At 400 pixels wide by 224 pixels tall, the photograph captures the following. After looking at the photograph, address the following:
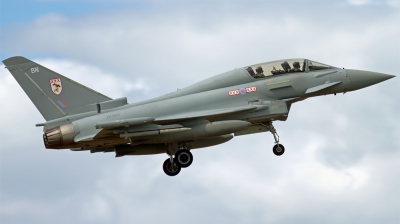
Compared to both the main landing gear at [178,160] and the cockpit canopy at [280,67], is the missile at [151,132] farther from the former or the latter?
the cockpit canopy at [280,67]

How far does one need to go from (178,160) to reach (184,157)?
0.24 meters

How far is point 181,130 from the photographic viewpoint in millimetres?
32406

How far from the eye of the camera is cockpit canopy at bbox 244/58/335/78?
33781mm

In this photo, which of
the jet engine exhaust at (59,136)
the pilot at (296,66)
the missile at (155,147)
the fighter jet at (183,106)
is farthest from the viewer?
the missile at (155,147)

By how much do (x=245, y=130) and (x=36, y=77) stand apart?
7.49 metres

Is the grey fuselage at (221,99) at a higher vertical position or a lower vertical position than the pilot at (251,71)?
lower

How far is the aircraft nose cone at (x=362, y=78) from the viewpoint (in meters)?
34.1

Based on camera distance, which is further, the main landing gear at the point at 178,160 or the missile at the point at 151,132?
the main landing gear at the point at 178,160

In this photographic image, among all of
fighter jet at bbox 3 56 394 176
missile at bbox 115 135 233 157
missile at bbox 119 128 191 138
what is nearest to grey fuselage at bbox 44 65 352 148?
fighter jet at bbox 3 56 394 176

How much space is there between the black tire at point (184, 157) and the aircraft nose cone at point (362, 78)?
6.11m

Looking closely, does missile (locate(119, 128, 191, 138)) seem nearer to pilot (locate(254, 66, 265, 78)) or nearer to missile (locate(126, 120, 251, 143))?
missile (locate(126, 120, 251, 143))

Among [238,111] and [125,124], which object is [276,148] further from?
[125,124]

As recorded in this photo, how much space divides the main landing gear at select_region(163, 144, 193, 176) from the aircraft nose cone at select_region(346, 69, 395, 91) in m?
6.15

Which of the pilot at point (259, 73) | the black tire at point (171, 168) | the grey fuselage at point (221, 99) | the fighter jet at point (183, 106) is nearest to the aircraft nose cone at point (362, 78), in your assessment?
the fighter jet at point (183, 106)
